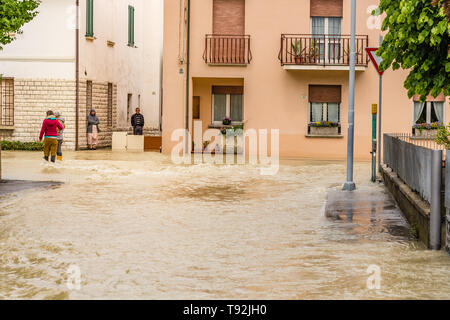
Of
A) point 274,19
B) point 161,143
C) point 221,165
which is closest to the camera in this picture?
point 221,165

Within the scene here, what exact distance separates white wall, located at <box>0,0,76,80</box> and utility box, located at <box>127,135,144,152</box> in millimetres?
3473

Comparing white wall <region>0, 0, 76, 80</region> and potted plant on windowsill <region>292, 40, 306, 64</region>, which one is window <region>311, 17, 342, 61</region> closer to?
potted plant on windowsill <region>292, 40, 306, 64</region>

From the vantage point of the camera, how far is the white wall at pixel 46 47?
28984 millimetres

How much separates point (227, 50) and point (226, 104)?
2921mm

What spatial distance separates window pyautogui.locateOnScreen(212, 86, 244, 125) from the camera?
30.0 meters

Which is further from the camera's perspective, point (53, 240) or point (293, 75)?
point (293, 75)

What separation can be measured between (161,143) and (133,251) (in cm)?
2140

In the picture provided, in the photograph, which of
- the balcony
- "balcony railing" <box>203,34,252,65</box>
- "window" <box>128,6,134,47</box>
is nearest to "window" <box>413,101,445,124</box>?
the balcony

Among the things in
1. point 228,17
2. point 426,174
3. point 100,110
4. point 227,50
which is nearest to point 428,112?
point 227,50

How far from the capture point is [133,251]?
8734 millimetres

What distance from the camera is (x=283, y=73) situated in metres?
28.1
